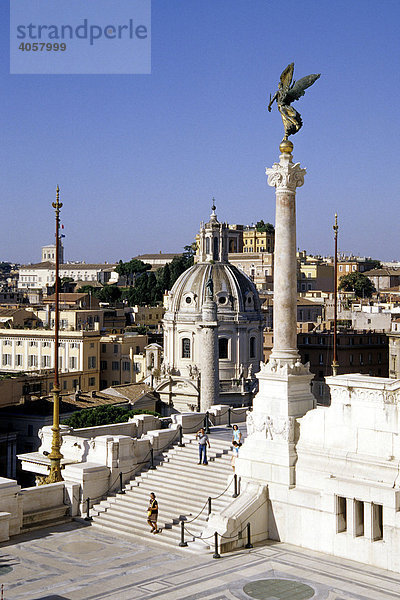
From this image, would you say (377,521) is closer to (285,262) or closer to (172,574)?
(172,574)

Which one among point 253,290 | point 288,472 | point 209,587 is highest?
point 253,290

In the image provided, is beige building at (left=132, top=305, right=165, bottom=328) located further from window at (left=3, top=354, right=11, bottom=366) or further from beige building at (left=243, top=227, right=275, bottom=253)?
beige building at (left=243, top=227, right=275, bottom=253)

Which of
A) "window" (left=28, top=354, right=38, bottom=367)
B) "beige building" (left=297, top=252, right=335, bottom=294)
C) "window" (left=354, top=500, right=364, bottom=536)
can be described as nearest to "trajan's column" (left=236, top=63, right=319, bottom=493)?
"window" (left=354, top=500, right=364, bottom=536)

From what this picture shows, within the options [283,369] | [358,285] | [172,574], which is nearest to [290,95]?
[283,369]

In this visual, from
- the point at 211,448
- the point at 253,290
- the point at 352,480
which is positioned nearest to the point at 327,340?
the point at 253,290

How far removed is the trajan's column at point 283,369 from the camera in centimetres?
2375

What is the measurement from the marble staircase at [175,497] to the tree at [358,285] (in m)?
118

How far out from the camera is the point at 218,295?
245 feet

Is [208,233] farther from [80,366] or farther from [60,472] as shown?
[60,472]

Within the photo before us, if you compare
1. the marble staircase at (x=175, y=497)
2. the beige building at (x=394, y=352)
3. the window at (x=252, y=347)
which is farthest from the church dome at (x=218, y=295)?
the marble staircase at (x=175, y=497)

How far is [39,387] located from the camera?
63.0 meters

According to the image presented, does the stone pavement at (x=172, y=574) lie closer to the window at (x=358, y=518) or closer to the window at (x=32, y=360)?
the window at (x=358, y=518)

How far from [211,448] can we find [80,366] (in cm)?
5197

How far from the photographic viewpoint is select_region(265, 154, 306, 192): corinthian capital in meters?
25.3
